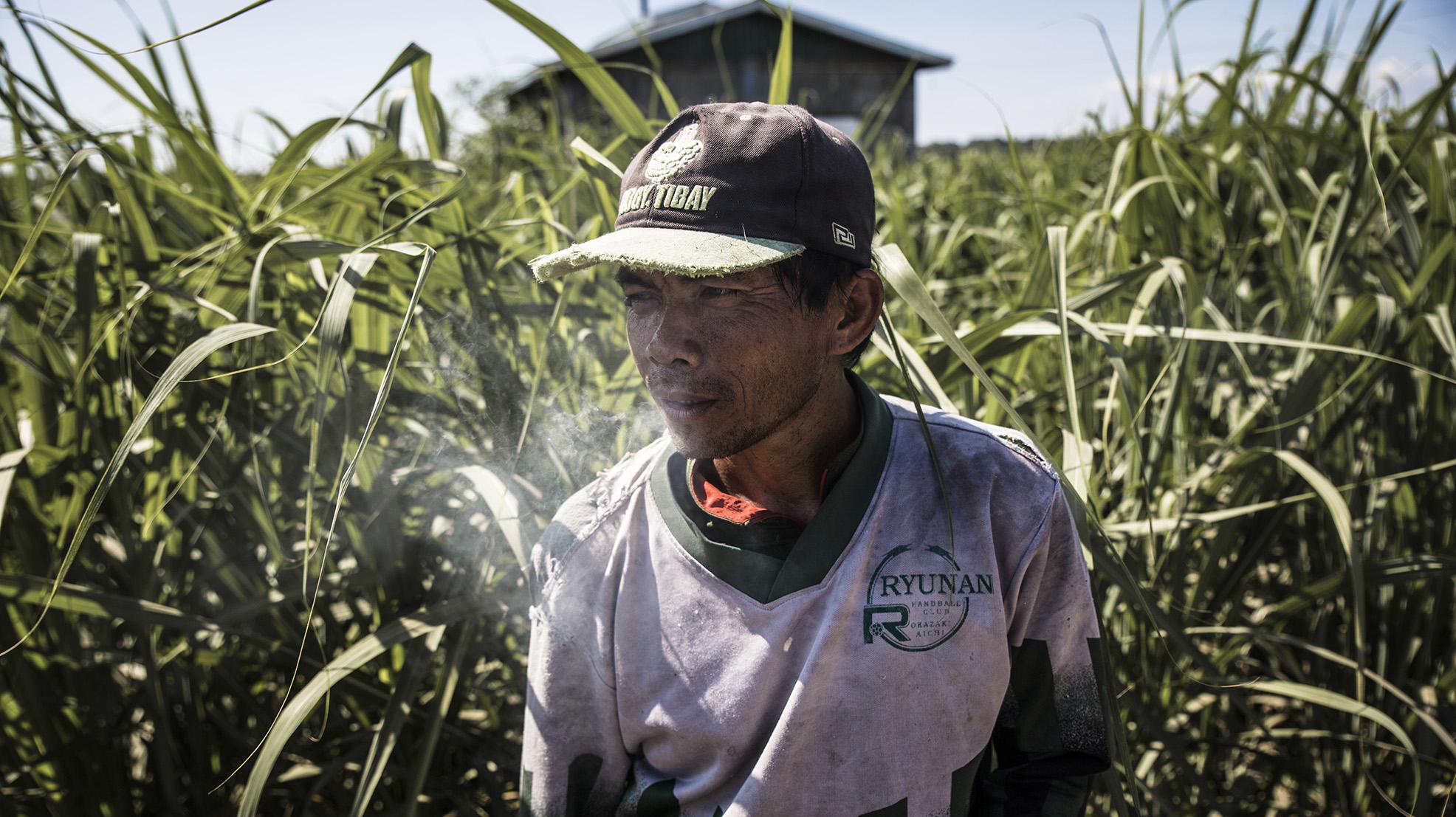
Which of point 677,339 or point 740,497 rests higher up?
point 677,339

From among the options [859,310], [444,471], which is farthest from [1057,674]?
[444,471]

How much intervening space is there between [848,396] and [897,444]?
0.27 ft

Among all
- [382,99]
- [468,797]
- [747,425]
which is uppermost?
[382,99]

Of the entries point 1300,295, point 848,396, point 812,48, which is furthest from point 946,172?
point 812,48

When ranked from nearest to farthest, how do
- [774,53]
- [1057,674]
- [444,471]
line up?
1. [1057,674]
2. [444,471]
3. [774,53]

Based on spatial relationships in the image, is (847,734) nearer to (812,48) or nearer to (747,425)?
(747,425)

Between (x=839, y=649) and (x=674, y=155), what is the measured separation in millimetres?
530

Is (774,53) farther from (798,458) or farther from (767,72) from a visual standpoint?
(798,458)

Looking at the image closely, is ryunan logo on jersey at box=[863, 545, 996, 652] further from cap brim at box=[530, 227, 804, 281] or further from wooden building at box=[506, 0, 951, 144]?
wooden building at box=[506, 0, 951, 144]

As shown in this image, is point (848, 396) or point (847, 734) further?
point (848, 396)

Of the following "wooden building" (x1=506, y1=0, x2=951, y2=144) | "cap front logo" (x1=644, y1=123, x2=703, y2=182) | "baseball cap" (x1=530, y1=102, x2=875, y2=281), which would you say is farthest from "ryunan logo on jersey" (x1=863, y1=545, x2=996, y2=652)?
"wooden building" (x1=506, y1=0, x2=951, y2=144)

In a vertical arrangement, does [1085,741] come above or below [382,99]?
below

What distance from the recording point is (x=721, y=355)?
927 mm

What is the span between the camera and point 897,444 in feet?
3.46
